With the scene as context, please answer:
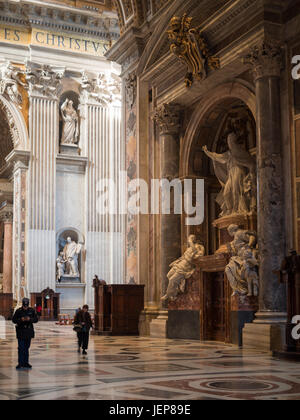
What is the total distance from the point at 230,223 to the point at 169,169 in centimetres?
290

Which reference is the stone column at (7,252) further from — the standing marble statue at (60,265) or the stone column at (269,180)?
the stone column at (269,180)

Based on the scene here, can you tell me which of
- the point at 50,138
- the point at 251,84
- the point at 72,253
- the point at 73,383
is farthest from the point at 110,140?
the point at 73,383

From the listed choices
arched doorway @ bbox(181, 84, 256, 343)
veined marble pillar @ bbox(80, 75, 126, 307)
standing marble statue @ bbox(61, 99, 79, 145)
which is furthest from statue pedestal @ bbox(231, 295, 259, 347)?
standing marble statue @ bbox(61, 99, 79, 145)

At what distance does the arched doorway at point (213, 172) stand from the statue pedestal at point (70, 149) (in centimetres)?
1329

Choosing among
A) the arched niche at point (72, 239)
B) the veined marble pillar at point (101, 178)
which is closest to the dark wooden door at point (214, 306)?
the veined marble pillar at point (101, 178)

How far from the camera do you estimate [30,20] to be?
94.3 feet

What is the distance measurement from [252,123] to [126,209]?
16.7 ft

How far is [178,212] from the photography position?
1716 centimetres

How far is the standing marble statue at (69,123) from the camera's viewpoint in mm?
29625

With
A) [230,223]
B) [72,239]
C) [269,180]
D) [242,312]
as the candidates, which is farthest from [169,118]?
[72,239]

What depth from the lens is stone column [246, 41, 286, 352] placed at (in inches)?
503

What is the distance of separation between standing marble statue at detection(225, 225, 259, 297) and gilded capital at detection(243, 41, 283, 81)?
3.46 metres

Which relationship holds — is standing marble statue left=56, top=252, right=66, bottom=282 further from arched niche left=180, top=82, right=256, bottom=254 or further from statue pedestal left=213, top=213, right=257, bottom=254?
statue pedestal left=213, top=213, right=257, bottom=254

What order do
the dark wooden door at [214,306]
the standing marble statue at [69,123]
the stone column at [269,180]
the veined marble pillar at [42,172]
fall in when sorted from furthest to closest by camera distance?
the standing marble statue at [69,123]
the veined marble pillar at [42,172]
the dark wooden door at [214,306]
the stone column at [269,180]
